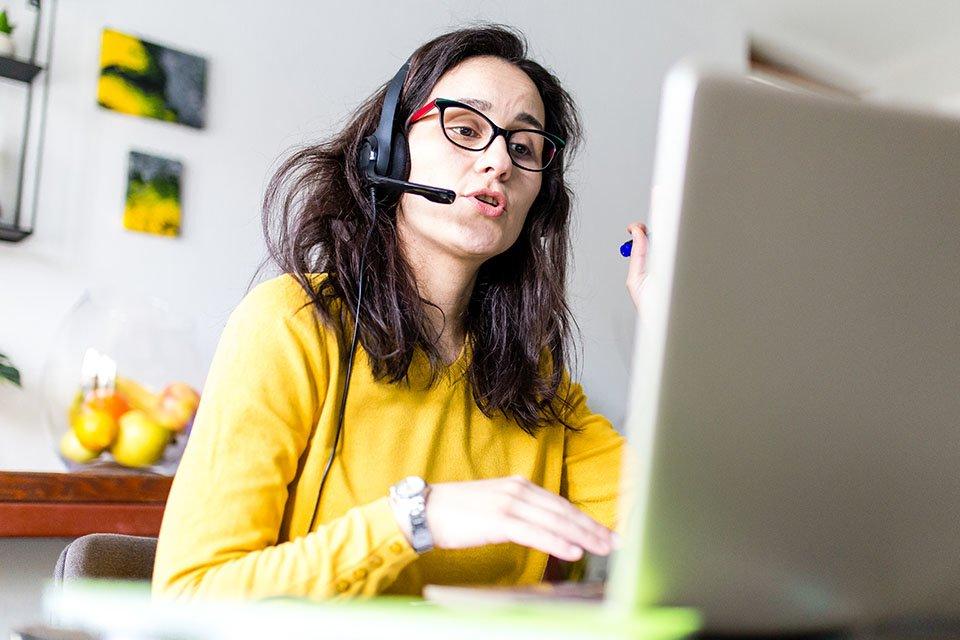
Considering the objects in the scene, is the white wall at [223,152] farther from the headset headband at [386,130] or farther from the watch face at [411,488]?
the watch face at [411,488]

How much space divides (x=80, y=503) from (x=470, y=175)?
805 mm

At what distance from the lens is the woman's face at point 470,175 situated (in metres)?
1.28

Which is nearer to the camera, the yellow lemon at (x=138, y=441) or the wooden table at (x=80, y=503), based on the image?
the wooden table at (x=80, y=503)

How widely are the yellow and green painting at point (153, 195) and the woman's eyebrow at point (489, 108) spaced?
980 millimetres

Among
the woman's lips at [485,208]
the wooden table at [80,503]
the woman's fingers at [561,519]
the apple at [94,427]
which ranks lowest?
the wooden table at [80,503]

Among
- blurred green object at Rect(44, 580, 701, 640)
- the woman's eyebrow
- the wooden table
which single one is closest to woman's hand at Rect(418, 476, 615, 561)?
blurred green object at Rect(44, 580, 701, 640)

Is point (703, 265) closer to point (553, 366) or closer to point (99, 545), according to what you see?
point (99, 545)

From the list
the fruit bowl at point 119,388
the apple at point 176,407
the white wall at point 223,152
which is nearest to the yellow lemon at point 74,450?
the fruit bowl at point 119,388

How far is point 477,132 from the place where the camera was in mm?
1308

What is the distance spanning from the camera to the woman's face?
1.28 m

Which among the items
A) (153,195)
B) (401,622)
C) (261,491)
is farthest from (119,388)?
(401,622)

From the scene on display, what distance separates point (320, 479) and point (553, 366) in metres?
0.49

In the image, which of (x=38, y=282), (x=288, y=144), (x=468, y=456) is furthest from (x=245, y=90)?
(x=468, y=456)

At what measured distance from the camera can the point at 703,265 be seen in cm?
48
